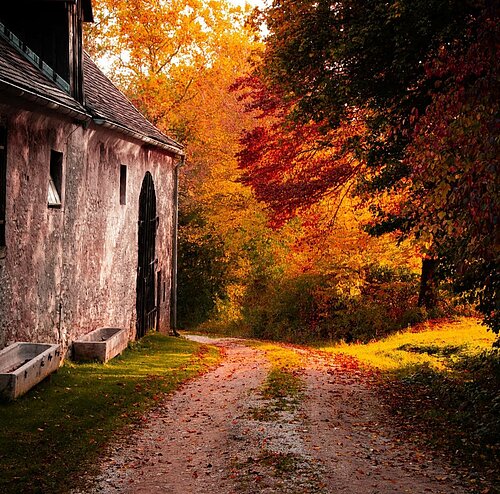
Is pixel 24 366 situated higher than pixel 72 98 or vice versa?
pixel 72 98

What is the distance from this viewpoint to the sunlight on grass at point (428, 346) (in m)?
17.8

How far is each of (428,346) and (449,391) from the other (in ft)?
21.3

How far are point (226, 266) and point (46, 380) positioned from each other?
23.9 metres

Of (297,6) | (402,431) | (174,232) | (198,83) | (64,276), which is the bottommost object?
(402,431)

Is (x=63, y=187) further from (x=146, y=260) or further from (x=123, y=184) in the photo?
(x=146, y=260)

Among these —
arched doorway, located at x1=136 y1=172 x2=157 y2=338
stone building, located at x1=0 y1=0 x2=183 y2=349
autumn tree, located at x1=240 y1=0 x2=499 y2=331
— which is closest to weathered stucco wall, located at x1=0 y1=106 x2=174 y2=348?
stone building, located at x1=0 y1=0 x2=183 y2=349

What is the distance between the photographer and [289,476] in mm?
7992

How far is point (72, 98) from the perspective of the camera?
557 inches

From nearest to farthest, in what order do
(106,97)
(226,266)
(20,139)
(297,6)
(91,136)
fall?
Answer: 1. (20,139)
2. (297,6)
3. (91,136)
4. (106,97)
5. (226,266)

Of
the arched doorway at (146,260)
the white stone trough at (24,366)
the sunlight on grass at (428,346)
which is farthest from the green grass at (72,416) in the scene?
the sunlight on grass at (428,346)

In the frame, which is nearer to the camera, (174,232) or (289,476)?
(289,476)

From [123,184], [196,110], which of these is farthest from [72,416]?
[196,110]

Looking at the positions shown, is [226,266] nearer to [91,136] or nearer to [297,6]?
[91,136]

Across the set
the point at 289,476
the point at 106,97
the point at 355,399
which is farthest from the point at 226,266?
the point at 289,476
